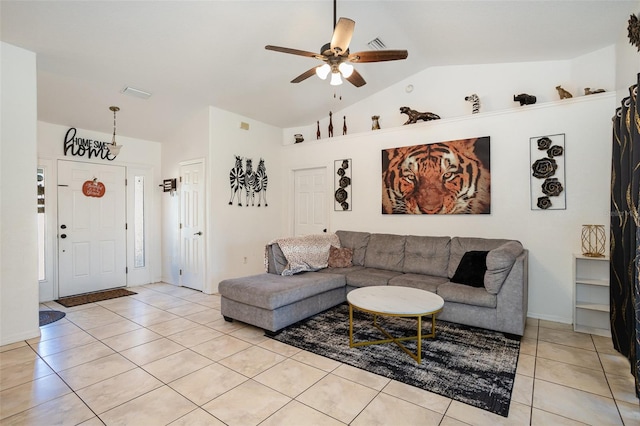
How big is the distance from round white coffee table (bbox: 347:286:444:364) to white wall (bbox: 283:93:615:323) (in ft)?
5.26

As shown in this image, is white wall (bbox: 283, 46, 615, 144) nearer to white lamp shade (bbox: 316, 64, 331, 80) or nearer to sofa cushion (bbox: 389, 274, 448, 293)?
sofa cushion (bbox: 389, 274, 448, 293)

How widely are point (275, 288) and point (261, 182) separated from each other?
2838 mm

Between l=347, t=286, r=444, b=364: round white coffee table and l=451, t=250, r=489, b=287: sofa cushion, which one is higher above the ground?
l=451, t=250, r=489, b=287: sofa cushion

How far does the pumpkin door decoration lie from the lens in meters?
4.95

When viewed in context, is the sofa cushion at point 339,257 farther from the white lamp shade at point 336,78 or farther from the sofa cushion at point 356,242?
the white lamp shade at point 336,78

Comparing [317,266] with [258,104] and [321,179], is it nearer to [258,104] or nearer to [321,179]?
[321,179]

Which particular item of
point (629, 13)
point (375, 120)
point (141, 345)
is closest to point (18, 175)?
point (141, 345)

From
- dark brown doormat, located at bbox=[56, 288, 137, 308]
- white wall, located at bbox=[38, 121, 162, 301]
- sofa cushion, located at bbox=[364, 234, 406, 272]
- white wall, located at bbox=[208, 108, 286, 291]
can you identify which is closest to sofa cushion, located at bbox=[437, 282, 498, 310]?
sofa cushion, located at bbox=[364, 234, 406, 272]

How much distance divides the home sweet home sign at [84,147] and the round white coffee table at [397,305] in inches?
184

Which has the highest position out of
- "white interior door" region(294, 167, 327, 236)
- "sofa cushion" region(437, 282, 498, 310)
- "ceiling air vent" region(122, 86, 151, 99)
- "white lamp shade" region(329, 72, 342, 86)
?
"ceiling air vent" region(122, 86, 151, 99)

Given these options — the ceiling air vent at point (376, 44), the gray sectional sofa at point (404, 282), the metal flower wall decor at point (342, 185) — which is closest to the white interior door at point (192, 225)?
the gray sectional sofa at point (404, 282)

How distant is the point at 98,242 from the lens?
201 inches

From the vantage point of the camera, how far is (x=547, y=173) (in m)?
3.63

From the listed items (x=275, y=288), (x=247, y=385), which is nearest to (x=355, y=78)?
(x=275, y=288)
